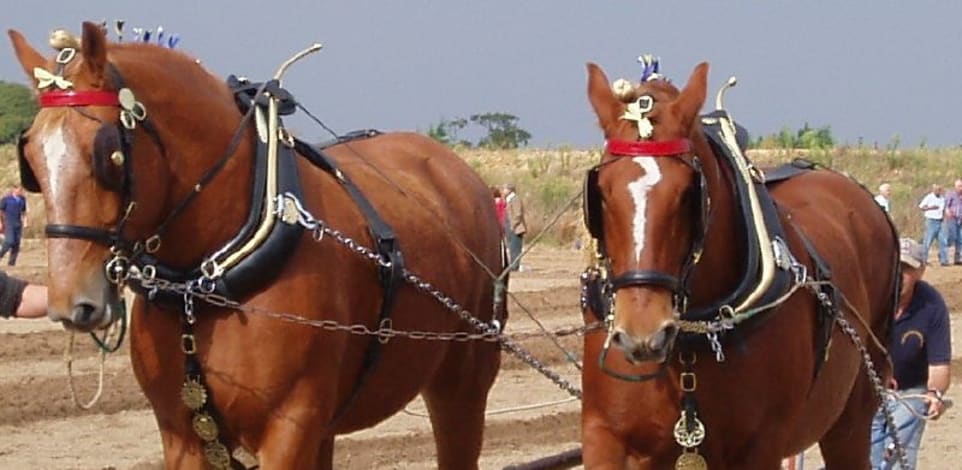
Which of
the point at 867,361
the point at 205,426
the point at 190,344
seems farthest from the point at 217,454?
the point at 867,361

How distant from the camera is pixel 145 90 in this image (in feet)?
16.8

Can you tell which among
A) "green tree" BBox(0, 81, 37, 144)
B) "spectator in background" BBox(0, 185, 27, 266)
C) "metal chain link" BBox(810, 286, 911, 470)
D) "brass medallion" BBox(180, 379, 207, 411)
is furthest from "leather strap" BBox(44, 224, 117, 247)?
"green tree" BBox(0, 81, 37, 144)

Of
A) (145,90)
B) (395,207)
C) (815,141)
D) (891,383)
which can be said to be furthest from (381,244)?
(815,141)

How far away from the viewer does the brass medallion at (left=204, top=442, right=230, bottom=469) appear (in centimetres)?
535

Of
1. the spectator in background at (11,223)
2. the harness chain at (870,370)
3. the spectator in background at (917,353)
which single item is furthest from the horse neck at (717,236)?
the spectator in background at (11,223)

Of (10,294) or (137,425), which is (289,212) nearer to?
(10,294)

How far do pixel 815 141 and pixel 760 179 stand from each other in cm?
3841

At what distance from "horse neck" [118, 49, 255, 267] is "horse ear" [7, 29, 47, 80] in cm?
26

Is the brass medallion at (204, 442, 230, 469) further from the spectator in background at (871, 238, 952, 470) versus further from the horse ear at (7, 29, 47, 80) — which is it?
the spectator in background at (871, 238, 952, 470)

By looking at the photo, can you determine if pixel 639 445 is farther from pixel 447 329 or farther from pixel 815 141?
pixel 815 141

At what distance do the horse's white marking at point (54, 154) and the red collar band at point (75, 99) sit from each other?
0.30 feet

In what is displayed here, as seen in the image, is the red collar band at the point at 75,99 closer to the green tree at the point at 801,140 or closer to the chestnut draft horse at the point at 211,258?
the chestnut draft horse at the point at 211,258

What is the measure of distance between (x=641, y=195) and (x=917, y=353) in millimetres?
4110

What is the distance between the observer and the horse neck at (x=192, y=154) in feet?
16.9
